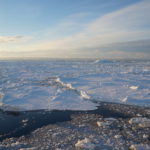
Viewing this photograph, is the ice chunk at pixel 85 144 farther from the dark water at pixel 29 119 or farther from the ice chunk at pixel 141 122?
the ice chunk at pixel 141 122

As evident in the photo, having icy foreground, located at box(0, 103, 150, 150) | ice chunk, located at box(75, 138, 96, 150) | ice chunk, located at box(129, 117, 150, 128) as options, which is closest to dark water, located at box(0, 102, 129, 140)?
icy foreground, located at box(0, 103, 150, 150)

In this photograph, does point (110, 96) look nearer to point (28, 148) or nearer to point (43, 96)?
point (43, 96)

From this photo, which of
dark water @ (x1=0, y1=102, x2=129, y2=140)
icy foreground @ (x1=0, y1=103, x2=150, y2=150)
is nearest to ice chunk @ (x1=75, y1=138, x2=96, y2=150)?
icy foreground @ (x1=0, y1=103, x2=150, y2=150)

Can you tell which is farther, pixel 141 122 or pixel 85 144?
pixel 141 122

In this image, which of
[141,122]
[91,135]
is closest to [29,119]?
[91,135]

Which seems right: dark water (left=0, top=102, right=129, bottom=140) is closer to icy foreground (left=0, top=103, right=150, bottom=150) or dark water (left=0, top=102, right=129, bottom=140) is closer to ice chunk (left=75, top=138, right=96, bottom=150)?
icy foreground (left=0, top=103, right=150, bottom=150)

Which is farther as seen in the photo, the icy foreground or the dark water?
the dark water

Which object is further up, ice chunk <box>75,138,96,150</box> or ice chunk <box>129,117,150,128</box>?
ice chunk <box>75,138,96,150</box>

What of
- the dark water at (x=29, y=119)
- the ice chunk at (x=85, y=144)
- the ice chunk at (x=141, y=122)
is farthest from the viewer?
the ice chunk at (x=141, y=122)

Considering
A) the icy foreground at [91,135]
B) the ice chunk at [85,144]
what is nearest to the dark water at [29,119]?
the icy foreground at [91,135]

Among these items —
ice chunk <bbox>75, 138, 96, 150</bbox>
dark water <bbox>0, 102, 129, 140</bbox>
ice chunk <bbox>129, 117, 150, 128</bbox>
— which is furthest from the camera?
ice chunk <bbox>129, 117, 150, 128</bbox>

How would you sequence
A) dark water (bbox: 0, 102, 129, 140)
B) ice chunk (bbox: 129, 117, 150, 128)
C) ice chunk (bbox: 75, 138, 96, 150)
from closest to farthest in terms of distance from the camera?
ice chunk (bbox: 75, 138, 96, 150) < dark water (bbox: 0, 102, 129, 140) < ice chunk (bbox: 129, 117, 150, 128)

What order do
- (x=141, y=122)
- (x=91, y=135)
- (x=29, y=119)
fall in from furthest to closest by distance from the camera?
(x=29, y=119)
(x=141, y=122)
(x=91, y=135)

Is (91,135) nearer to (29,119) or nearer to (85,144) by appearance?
(85,144)
